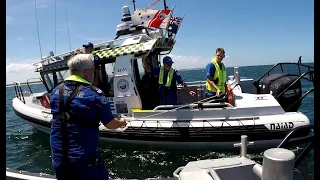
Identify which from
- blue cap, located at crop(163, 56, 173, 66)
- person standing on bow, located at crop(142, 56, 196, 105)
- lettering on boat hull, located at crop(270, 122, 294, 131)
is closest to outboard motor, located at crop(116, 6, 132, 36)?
person standing on bow, located at crop(142, 56, 196, 105)

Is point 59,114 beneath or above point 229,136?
above

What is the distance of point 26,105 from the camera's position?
841 centimetres

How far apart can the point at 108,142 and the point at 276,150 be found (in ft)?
17.9

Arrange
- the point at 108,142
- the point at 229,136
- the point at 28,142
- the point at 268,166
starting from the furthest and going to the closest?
the point at 28,142 → the point at 108,142 → the point at 229,136 → the point at 268,166

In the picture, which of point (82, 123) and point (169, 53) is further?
point (169, 53)

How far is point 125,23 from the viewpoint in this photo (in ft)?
24.2

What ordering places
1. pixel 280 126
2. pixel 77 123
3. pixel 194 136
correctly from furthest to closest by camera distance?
pixel 194 136, pixel 280 126, pixel 77 123

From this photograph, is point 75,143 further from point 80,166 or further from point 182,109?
point 182,109

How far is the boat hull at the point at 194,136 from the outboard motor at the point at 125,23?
2747 millimetres

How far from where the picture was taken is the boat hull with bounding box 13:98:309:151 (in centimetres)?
562

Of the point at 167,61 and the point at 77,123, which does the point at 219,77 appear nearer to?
the point at 167,61

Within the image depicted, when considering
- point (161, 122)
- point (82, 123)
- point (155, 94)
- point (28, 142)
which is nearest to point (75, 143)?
point (82, 123)

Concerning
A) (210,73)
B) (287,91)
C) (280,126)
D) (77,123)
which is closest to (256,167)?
(77,123)

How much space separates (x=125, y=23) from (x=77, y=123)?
5.77 meters
